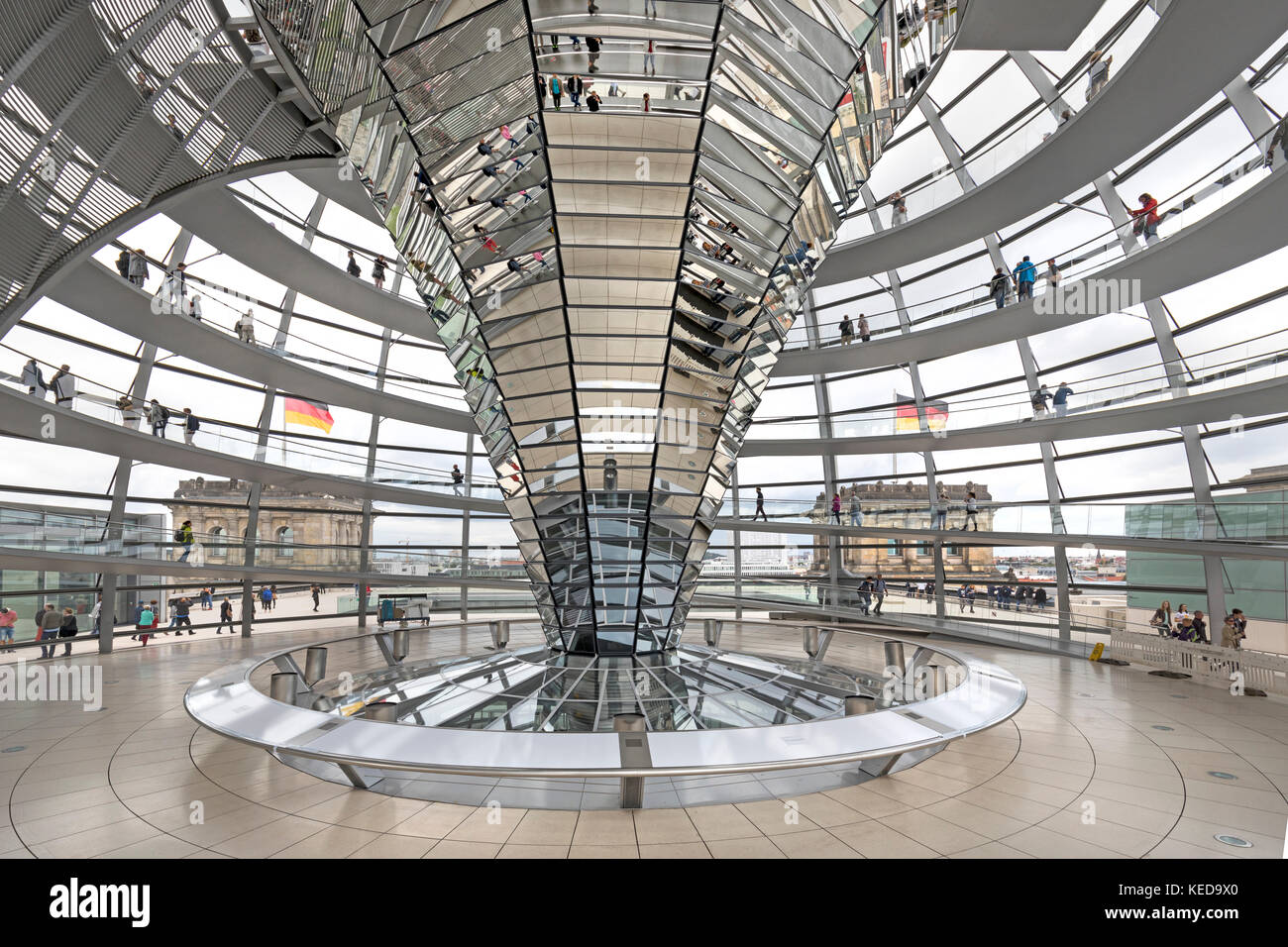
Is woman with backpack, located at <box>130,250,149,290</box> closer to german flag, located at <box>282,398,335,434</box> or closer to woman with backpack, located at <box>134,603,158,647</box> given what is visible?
german flag, located at <box>282,398,335,434</box>

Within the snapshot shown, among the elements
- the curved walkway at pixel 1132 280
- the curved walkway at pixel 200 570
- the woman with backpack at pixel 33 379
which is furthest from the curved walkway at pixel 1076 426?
the woman with backpack at pixel 33 379

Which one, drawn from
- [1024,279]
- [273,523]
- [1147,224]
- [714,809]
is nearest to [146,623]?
[273,523]

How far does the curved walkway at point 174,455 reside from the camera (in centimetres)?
1492

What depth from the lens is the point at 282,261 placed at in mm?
19609

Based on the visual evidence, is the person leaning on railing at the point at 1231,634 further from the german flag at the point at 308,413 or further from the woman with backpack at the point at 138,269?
the german flag at the point at 308,413

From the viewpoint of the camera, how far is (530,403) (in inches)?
461

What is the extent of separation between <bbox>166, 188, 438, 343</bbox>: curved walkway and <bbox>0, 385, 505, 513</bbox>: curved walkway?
519cm

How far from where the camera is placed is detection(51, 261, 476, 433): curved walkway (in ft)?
52.9
